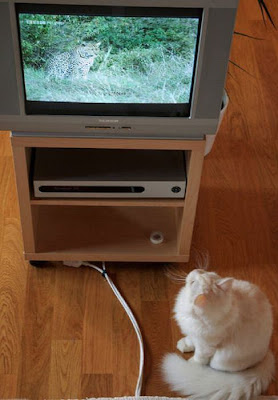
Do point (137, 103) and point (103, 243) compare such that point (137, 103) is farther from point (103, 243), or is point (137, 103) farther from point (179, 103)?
point (103, 243)

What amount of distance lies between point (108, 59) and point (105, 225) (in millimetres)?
713

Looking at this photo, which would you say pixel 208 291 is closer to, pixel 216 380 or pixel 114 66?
pixel 216 380

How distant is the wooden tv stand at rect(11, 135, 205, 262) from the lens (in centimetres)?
189

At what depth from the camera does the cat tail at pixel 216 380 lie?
171 centimetres

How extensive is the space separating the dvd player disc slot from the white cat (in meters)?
0.34

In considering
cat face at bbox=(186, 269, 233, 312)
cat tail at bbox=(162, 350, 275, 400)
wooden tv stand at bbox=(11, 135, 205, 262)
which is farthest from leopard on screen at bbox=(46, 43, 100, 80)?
cat tail at bbox=(162, 350, 275, 400)

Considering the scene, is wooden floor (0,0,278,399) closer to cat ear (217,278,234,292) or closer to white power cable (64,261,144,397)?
white power cable (64,261,144,397)

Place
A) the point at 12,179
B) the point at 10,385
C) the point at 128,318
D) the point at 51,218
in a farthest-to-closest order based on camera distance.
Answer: the point at 12,179
the point at 51,218
the point at 128,318
the point at 10,385

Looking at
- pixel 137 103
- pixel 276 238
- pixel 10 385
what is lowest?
pixel 10 385

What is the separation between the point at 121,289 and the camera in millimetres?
2041

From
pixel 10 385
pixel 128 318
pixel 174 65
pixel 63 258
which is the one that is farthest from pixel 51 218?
pixel 174 65

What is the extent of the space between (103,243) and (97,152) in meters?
0.31

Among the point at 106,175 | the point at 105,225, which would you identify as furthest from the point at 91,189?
the point at 105,225

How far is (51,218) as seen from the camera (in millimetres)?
2139
